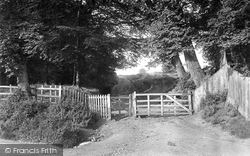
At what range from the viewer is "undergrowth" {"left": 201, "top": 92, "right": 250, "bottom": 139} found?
8242 millimetres

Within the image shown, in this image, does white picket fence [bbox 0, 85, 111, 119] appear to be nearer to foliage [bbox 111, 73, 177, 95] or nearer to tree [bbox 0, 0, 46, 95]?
tree [bbox 0, 0, 46, 95]

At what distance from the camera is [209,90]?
11945mm

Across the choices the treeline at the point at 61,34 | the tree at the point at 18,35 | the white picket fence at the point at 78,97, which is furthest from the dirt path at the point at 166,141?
the treeline at the point at 61,34

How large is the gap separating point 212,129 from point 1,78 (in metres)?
21.1

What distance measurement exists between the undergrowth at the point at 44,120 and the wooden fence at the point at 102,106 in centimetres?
44

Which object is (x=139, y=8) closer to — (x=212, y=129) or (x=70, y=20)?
(x=70, y=20)

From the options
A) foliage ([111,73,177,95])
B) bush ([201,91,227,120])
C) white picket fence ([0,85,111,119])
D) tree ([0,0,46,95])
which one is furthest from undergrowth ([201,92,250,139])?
foliage ([111,73,177,95])

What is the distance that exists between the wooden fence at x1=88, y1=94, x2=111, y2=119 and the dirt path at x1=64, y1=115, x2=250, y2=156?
180cm

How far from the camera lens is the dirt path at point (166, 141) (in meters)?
6.75

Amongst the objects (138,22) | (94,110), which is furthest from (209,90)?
(138,22)

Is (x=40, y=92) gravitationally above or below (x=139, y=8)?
below

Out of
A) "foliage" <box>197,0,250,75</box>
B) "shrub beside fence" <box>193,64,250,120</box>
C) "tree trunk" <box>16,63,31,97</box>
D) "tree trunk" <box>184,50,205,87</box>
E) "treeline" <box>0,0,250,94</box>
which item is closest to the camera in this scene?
"shrub beside fence" <box>193,64,250,120</box>

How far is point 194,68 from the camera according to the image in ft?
45.9

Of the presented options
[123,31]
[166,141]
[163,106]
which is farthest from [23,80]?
[166,141]
